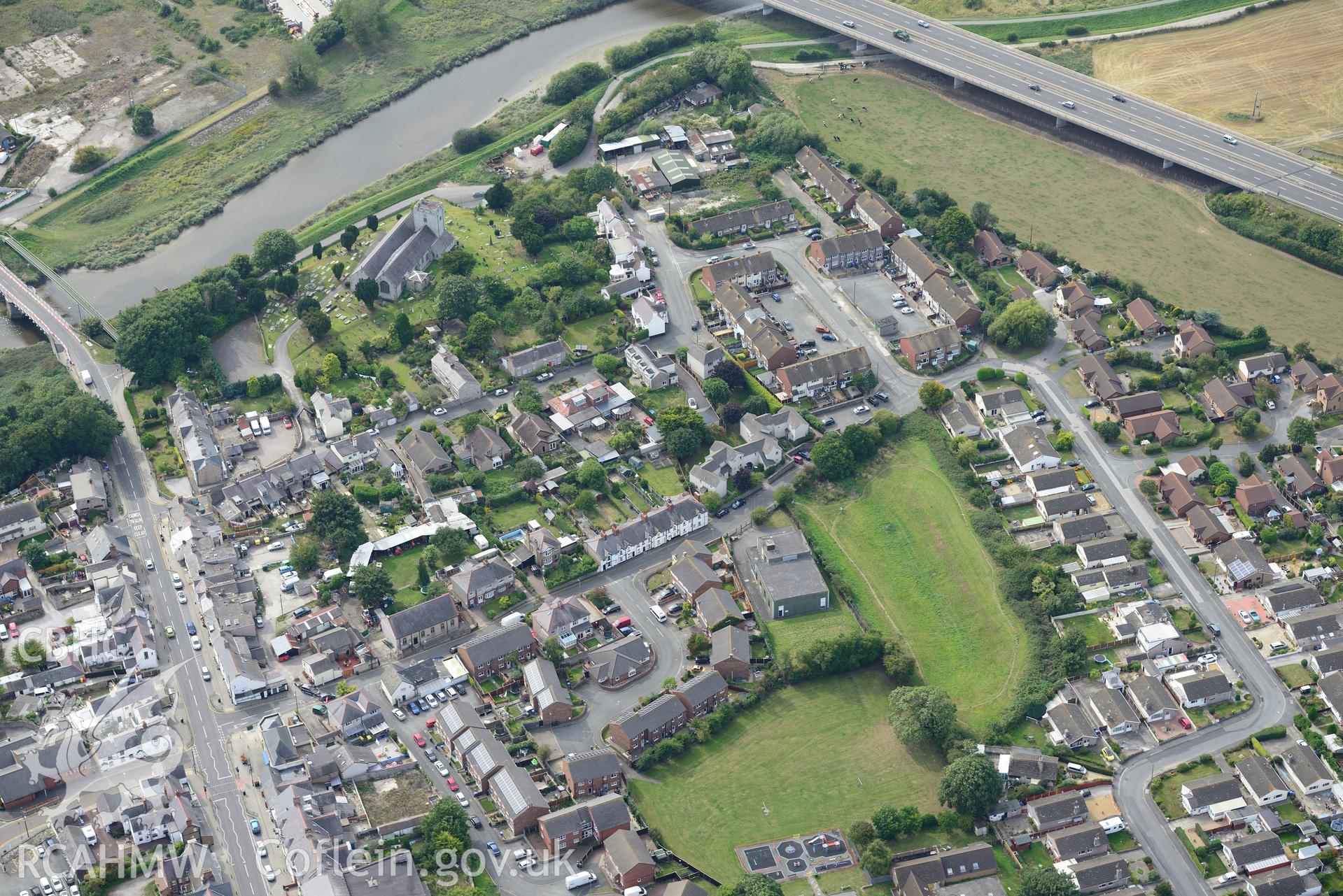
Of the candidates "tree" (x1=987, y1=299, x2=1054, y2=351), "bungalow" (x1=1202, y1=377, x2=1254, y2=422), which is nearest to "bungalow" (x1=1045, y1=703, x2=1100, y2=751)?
"bungalow" (x1=1202, y1=377, x2=1254, y2=422)

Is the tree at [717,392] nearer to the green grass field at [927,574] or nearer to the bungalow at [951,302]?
the green grass field at [927,574]

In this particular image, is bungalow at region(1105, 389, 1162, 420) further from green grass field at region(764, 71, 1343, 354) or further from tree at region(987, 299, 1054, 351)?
green grass field at region(764, 71, 1343, 354)

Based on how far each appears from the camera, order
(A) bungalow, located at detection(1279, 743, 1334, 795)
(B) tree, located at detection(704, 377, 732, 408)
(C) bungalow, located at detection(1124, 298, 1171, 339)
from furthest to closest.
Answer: (C) bungalow, located at detection(1124, 298, 1171, 339) < (B) tree, located at detection(704, 377, 732, 408) < (A) bungalow, located at detection(1279, 743, 1334, 795)

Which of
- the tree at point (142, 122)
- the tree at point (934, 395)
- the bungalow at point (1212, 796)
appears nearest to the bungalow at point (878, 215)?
the tree at point (934, 395)

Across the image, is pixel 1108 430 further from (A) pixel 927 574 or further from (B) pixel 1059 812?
(B) pixel 1059 812

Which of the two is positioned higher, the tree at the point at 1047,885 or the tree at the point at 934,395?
the tree at the point at 934,395
